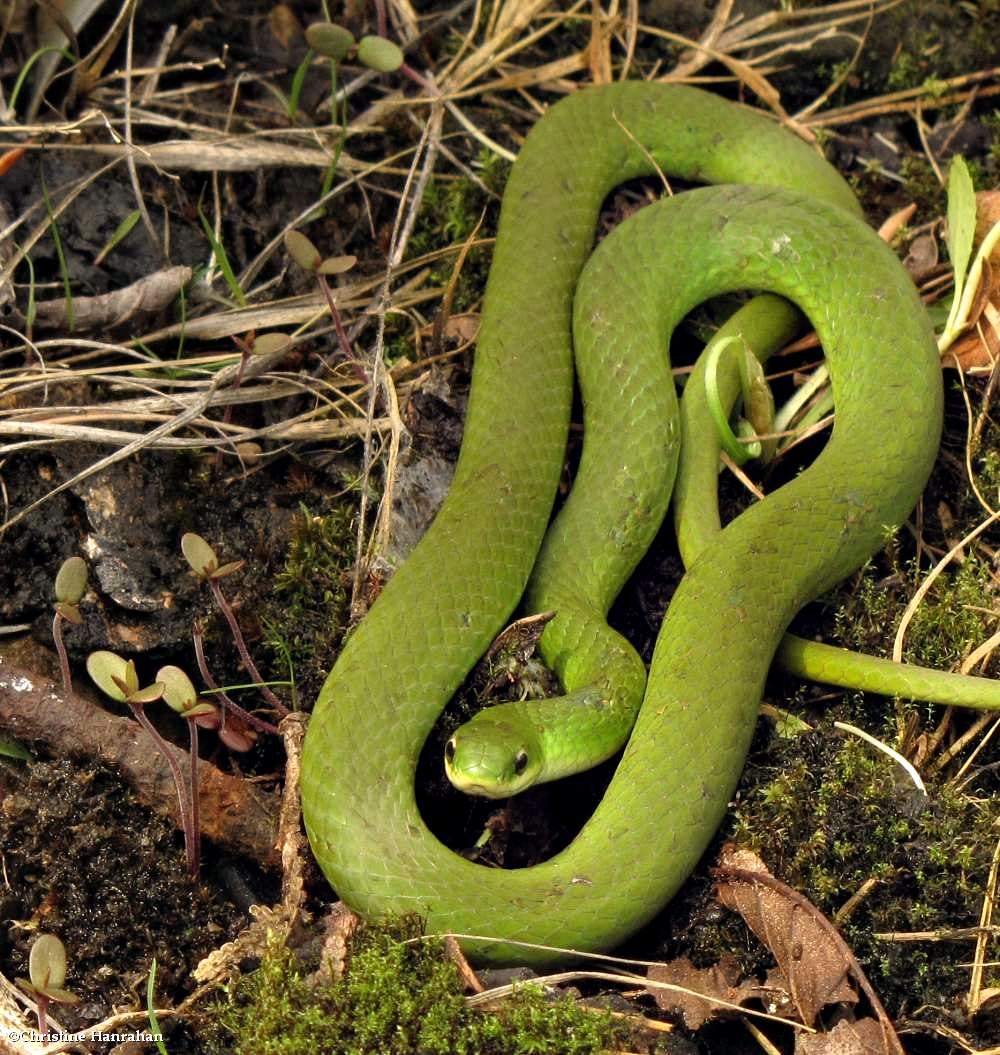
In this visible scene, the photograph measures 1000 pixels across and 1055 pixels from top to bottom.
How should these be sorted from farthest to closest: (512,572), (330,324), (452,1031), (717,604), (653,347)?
(330,324), (653,347), (512,572), (717,604), (452,1031)

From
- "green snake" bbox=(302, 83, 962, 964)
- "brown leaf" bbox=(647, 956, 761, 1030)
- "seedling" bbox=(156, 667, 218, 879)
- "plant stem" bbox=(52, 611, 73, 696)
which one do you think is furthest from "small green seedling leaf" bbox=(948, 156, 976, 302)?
"plant stem" bbox=(52, 611, 73, 696)

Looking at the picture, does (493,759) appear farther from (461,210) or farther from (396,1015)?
(461,210)

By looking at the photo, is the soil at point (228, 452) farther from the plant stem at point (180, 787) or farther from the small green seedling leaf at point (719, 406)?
the small green seedling leaf at point (719, 406)

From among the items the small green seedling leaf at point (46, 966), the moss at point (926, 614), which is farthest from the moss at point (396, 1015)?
the moss at point (926, 614)

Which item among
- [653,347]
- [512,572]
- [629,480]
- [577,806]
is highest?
[653,347]

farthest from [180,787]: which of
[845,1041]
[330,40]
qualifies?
[330,40]

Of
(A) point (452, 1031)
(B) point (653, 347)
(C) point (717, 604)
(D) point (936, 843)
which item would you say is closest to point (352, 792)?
(A) point (452, 1031)

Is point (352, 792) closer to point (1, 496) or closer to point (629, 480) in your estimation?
point (629, 480)
